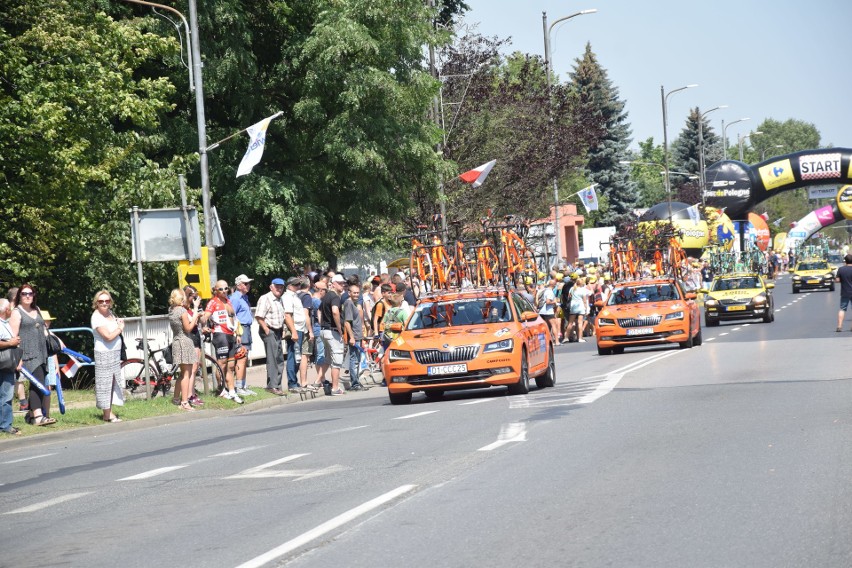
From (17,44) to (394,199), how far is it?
1351cm

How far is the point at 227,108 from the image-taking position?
131ft

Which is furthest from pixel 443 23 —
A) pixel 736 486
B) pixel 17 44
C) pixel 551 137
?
pixel 736 486

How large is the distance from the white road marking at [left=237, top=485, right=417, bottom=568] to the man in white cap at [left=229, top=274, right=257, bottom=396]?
1263 cm

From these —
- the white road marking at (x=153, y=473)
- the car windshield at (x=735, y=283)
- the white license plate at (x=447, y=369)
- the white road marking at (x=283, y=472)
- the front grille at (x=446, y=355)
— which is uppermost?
the car windshield at (x=735, y=283)

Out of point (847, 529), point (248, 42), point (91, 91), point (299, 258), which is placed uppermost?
point (248, 42)

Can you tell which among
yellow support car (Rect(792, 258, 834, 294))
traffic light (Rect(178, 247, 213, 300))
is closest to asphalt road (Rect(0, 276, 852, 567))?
traffic light (Rect(178, 247, 213, 300))

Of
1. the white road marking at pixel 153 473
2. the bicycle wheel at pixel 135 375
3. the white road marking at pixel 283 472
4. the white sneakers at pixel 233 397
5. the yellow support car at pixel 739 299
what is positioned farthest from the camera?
the yellow support car at pixel 739 299

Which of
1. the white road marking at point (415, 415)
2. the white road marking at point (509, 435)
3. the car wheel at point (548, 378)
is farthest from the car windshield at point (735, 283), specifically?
the white road marking at point (509, 435)

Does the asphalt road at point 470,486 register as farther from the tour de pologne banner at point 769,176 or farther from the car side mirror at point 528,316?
the tour de pologne banner at point 769,176

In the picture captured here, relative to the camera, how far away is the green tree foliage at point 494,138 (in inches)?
1747

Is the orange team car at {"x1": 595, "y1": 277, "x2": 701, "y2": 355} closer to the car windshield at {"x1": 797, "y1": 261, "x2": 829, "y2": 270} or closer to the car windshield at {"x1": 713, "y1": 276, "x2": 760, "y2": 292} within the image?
the car windshield at {"x1": 713, "y1": 276, "x2": 760, "y2": 292}

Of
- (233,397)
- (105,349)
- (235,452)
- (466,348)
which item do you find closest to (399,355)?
(466,348)

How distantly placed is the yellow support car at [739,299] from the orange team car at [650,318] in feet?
36.0

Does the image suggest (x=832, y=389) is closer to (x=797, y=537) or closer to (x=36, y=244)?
(x=797, y=537)
